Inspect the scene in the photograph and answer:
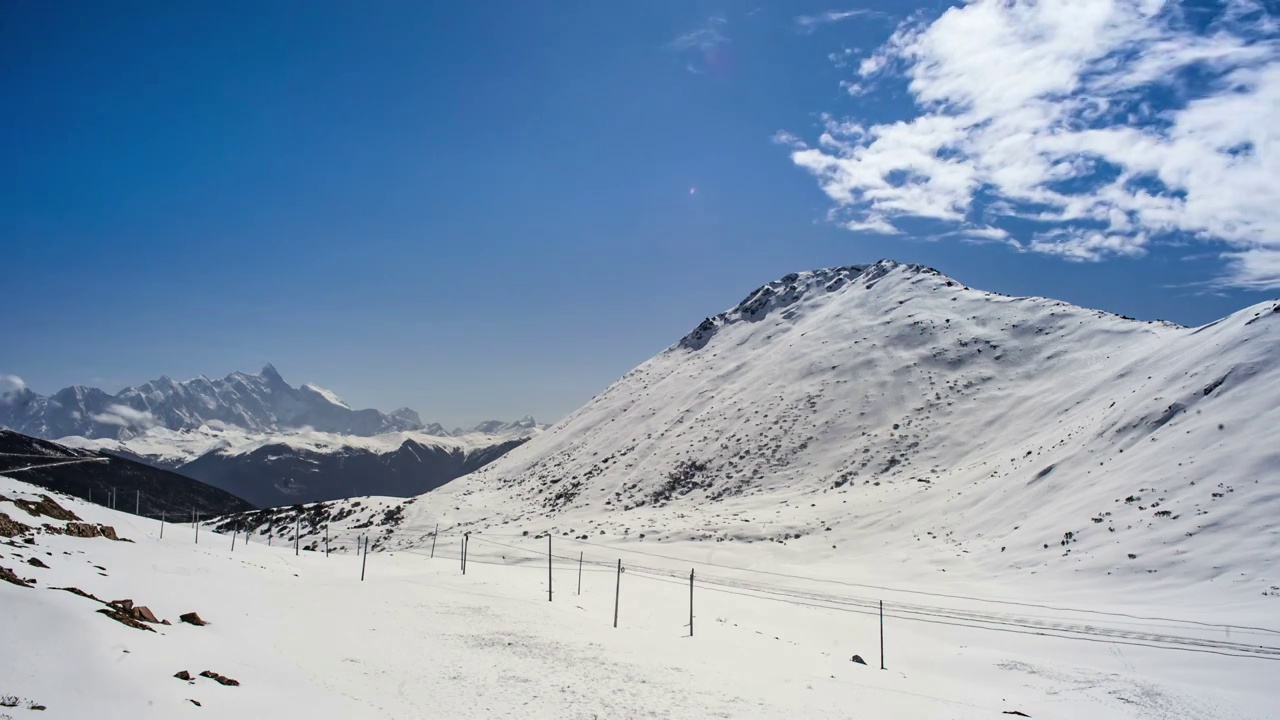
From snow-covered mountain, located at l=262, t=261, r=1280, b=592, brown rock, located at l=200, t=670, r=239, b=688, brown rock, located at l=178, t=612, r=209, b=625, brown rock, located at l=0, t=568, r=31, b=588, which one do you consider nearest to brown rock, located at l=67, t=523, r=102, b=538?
brown rock, located at l=178, t=612, r=209, b=625

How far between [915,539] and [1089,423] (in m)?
19.4

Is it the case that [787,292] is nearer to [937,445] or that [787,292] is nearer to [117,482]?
[937,445]

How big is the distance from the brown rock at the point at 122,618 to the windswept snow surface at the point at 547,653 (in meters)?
0.41

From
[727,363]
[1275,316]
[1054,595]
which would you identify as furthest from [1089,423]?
[727,363]

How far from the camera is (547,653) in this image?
73.3 ft

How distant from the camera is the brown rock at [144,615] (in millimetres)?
16781

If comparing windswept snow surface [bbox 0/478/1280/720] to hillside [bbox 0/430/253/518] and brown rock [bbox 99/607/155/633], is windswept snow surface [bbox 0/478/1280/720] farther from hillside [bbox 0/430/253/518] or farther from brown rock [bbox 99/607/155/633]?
hillside [bbox 0/430/253/518]

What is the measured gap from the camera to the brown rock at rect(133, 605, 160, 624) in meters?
16.8

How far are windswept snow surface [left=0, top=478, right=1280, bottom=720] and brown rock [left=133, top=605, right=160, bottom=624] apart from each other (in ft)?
1.26

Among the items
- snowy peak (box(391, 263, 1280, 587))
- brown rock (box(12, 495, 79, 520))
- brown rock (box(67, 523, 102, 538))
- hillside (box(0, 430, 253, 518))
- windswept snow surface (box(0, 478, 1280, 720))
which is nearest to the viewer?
windswept snow surface (box(0, 478, 1280, 720))

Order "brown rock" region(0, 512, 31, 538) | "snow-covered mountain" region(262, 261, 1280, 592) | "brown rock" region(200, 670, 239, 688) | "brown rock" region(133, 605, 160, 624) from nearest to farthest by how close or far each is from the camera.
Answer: "brown rock" region(200, 670, 239, 688), "brown rock" region(133, 605, 160, 624), "brown rock" region(0, 512, 31, 538), "snow-covered mountain" region(262, 261, 1280, 592)

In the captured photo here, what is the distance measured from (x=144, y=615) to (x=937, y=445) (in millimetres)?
66650

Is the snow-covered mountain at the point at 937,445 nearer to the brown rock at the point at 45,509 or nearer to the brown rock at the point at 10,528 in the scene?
the brown rock at the point at 45,509

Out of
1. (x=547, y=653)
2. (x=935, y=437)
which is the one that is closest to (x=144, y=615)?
(x=547, y=653)
